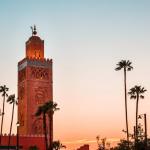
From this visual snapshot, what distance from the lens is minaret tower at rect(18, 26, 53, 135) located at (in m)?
121

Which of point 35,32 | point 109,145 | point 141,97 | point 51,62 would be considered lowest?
point 109,145

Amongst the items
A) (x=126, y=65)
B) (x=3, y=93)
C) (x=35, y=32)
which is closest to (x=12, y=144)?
(x=3, y=93)

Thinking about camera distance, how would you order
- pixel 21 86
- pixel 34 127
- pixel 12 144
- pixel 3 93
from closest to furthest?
pixel 3 93 → pixel 12 144 → pixel 34 127 → pixel 21 86

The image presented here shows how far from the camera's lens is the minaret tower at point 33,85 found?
397 ft

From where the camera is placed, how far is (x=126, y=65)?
248 feet

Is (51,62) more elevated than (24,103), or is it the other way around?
(51,62)

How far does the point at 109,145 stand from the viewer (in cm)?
12394

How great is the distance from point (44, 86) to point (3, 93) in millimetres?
30017

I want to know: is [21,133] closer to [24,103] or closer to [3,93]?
[24,103]

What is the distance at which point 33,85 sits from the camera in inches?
4904

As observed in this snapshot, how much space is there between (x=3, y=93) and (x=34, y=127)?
25875 mm

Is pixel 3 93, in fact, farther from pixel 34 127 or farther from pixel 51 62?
pixel 51 62

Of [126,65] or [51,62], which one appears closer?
[126,65]

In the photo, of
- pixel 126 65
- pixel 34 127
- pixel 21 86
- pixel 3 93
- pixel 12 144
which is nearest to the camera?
pixel 126 65
